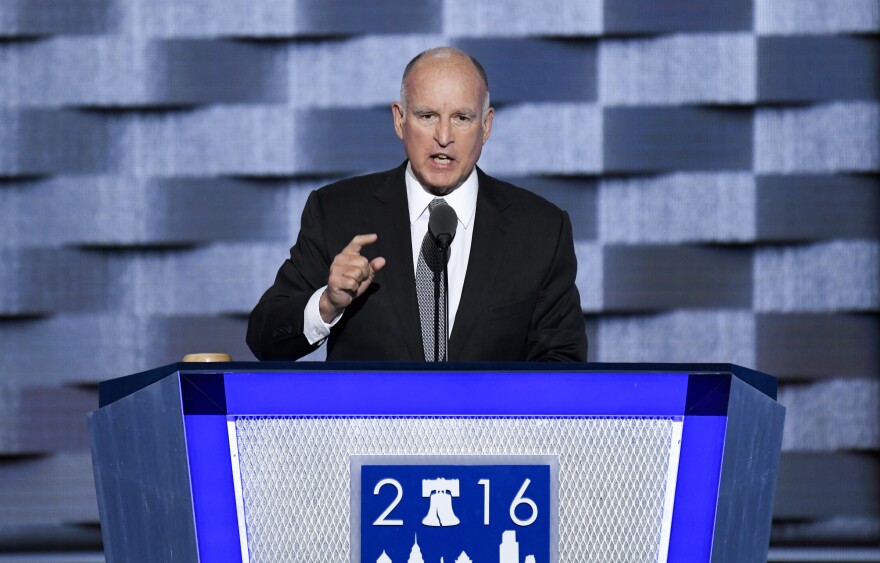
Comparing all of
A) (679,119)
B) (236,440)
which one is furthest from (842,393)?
(236,440)

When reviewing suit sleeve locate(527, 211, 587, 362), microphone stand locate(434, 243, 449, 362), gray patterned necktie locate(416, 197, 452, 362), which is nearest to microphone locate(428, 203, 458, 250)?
microphone stand locate(434, 243, 449, 362)

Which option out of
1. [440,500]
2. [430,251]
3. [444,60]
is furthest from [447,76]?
[440,500]

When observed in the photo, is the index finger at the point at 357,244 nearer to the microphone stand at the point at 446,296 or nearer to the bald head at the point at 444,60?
the microphone stand at the point at 446,296

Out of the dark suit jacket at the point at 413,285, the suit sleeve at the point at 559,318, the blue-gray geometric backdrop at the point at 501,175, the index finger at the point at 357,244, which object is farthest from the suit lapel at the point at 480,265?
the blue-gray geometric backdrop at the point at 501,175

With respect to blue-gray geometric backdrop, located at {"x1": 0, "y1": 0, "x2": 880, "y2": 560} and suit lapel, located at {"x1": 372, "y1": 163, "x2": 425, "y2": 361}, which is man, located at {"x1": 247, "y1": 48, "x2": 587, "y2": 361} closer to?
suit lapel, located at {"x1": 372, "y1": 163, "x2": 425, "y2": 361}

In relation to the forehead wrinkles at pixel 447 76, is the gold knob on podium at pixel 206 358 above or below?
below

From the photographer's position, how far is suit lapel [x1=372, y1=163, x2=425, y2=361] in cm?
193

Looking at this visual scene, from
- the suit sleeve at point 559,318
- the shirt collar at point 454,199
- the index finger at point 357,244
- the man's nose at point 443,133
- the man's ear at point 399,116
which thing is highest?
the man's ear at point 399,116

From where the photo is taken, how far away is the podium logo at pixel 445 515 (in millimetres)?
1404

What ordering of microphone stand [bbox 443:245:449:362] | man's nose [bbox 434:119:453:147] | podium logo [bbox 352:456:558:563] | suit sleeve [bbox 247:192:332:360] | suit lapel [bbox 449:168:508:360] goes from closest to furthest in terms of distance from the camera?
1. podium logo [bbox 352:456:558:563]
2. microphone stand [bbox 443:245:449:362]
3. suit sleeve [bbox 247:192:332:360]
4. suit lapel [bbox 449:168:508:360]
5. man's nose [bbox 434:119:453:147]

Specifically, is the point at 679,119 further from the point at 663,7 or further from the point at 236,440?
the point at 236,440

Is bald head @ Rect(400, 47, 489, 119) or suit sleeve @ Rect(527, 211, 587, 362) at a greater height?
bald head @ Rect(400, 47, 489, 119)

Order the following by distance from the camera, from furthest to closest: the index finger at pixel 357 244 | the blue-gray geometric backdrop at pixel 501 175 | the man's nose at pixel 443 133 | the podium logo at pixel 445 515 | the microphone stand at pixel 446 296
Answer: the blue-gray geometric backdrop at pixel 501 175 < the man's nose at pixel 443 133 < the microphone stand at pixel 446 296 < the index finger at pixel 357 244 < the podium logo at pixel 445 515

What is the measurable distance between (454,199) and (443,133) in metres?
0.12
